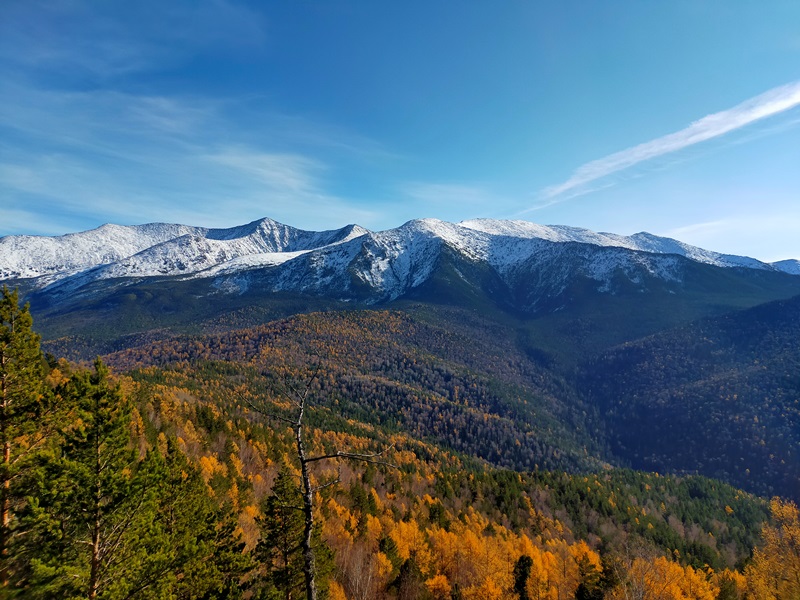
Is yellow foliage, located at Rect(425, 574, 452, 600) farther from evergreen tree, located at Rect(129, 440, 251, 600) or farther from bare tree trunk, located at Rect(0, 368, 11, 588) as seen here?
bare tree trunk, located at Rect(0, 368, 11, 588)

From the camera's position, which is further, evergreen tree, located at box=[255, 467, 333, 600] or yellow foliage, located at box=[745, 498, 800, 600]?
yellow foliage, located at box=[745, 498, 800, 600]

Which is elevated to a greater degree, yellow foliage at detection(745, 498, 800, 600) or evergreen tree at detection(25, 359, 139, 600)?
evergreen tree at detection(25, 359, 139, 600)

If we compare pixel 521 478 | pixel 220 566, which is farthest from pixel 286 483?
pixel 521 478

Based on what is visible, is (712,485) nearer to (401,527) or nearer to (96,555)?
(401,527)

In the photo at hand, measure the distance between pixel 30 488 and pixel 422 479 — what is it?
145m

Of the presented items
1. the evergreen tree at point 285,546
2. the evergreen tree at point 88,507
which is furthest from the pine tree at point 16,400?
the evergreen tree at point 285,546

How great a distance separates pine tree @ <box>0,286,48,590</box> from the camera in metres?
17.4

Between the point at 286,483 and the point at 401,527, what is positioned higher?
the point at 286,483

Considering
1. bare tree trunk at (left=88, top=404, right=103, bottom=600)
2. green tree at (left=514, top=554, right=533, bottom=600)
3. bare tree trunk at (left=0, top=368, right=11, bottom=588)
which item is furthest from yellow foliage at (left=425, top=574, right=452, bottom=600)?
bare tree trunk at (left=0, top=368, right=11, bottom=588)

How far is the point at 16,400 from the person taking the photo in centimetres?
1878

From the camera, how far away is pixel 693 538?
14875 centimetres

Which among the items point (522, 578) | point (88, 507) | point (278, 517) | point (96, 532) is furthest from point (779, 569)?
point (88, 507)

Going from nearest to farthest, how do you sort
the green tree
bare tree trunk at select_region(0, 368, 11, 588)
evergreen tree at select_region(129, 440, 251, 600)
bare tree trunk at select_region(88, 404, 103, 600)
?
bare tree trunk at select_region(0, 368, 11, 588)
bare tree trunk at select_region(88, 404, 103, 600)
evergreen tree at select_region(129, 440, 251, 600)
the green tree

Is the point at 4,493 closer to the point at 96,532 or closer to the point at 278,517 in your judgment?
the point at 96,532
